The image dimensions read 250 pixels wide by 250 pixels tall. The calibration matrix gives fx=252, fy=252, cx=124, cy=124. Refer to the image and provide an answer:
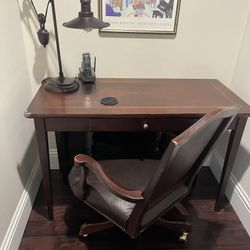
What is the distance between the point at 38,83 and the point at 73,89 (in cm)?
41

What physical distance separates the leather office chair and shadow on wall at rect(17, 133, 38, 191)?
0.44 metres

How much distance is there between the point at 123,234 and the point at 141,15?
1376mm

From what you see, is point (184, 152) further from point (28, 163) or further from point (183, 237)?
point (28, 163)

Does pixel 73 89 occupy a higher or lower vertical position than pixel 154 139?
higher

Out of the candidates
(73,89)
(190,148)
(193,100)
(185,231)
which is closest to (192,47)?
(193,100)

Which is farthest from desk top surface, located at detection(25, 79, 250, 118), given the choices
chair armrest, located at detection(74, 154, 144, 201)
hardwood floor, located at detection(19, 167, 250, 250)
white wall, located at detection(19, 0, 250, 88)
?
hardwood floor, located at detection(19, 167, 250, 250)

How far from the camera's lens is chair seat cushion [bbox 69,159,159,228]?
118cm

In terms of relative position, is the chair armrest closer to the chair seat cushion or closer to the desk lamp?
the chair seat cushion

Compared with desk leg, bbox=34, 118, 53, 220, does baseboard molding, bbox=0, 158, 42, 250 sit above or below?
below

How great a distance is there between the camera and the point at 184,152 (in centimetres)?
90

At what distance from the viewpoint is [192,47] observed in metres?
1.72

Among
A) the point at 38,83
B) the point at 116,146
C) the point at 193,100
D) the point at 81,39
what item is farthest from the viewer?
the point at 116,146

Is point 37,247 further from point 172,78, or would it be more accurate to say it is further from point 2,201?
point 172,78

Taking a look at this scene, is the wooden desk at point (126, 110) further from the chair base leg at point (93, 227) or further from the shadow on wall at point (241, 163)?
the chair base leg at point (93, 227)
